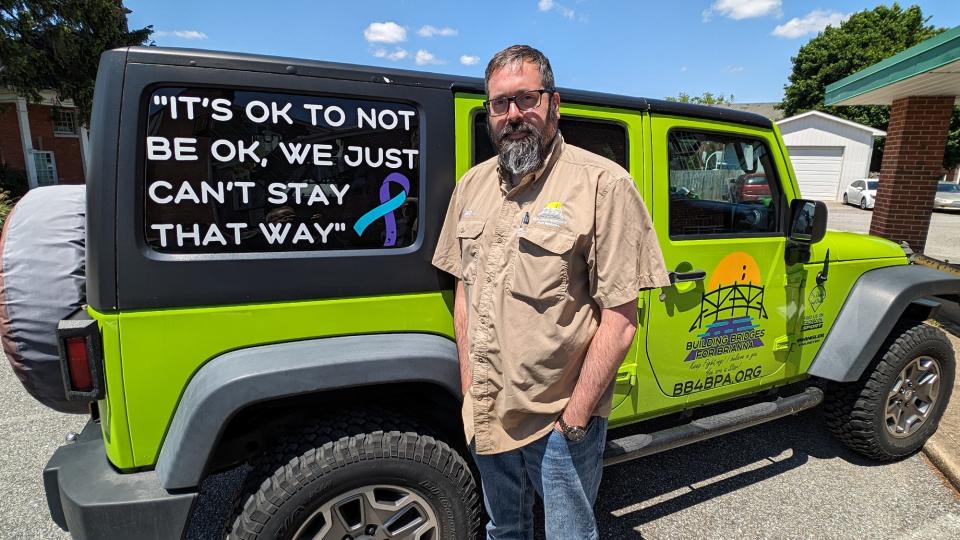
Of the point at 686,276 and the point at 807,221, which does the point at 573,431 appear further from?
the point at 807,221

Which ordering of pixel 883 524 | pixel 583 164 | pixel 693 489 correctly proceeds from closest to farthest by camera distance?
pixel 583 164, pixel 883 524, pixel 693 489

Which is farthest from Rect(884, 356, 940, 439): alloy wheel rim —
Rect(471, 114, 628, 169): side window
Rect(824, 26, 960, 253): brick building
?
Rect(824, 26, 960, 253): brick building

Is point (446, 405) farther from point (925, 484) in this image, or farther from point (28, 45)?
point (28, 45)

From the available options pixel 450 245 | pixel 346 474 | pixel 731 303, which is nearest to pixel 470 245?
pixel 450 245

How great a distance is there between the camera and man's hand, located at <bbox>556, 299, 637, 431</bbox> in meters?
1.45

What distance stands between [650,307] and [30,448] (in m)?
3.63

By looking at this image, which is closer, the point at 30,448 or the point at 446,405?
the point at 446,405

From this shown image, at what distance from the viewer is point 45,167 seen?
60.4ft

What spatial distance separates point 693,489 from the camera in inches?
113

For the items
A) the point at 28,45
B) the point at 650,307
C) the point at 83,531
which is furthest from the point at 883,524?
the point at 28,45

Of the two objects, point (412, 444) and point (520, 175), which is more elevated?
point (520, 175)

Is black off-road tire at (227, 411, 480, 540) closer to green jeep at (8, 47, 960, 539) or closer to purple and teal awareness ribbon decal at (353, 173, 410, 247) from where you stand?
green jeep at (8, 47, 960, 539)

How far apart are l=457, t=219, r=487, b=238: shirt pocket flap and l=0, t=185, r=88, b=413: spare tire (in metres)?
1.23

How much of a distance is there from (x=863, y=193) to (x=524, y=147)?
2612 centimetres
